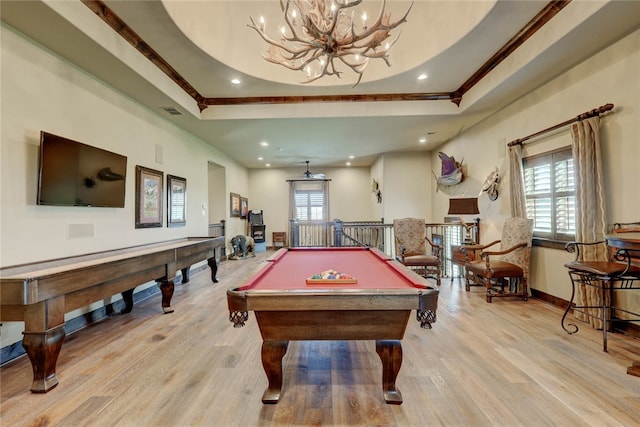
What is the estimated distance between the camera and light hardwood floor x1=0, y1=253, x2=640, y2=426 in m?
1.65

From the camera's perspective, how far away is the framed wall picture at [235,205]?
822cm

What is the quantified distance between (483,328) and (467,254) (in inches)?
79.1

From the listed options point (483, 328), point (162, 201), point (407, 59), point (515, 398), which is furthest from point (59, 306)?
point (407, 59)

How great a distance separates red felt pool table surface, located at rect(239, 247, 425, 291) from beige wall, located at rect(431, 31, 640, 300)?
8.29 feet

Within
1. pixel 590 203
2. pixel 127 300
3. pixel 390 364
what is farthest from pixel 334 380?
pixel 590 203

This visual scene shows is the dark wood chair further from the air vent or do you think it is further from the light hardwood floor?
the air vent

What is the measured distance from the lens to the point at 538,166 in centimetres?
390

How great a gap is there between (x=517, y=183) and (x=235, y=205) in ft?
23.4

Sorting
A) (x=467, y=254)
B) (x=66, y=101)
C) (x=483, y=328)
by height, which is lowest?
(x=483, y=328)

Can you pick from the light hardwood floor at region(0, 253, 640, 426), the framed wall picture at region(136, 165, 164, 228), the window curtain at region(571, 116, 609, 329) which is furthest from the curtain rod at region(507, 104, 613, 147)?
the framed wall picture at region(136, 165, 164, 228)

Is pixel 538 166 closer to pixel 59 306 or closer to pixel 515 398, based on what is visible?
pixel 515 398

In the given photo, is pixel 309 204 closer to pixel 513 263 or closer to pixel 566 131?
pixel 513 263

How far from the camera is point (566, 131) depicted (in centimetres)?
340

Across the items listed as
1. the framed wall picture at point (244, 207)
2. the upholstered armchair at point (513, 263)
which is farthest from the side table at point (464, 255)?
the framed wall picture at point (244, 207)
